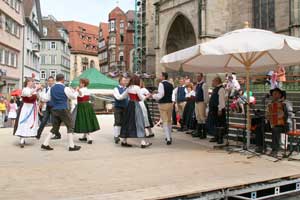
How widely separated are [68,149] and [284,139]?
5251mm

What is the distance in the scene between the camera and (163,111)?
10.5 metres

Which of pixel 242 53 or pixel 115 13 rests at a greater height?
pixel 115 13

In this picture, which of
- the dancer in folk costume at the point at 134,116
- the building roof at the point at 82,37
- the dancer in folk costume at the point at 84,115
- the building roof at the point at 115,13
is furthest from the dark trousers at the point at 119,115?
the building roof at the point at 82,37

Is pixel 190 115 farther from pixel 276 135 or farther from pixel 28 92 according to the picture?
pixel 28 92

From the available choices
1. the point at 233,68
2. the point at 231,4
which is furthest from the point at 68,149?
the point at 231,4

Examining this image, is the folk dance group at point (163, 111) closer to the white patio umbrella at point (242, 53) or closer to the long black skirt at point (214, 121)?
the long black skirt at point (214, 121)

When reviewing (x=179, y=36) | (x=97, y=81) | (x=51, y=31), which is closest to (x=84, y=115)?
(x=97, y=81)

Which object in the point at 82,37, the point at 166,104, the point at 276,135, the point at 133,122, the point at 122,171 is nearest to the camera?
→ the point at 122,171

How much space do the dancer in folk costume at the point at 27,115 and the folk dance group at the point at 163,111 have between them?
2.19 meters

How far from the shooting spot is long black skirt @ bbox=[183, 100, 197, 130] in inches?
512

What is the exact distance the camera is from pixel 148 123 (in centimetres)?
1170

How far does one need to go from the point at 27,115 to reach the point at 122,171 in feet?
13.9

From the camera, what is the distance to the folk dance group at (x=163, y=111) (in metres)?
9.77

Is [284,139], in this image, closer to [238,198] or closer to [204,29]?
[238,198]
